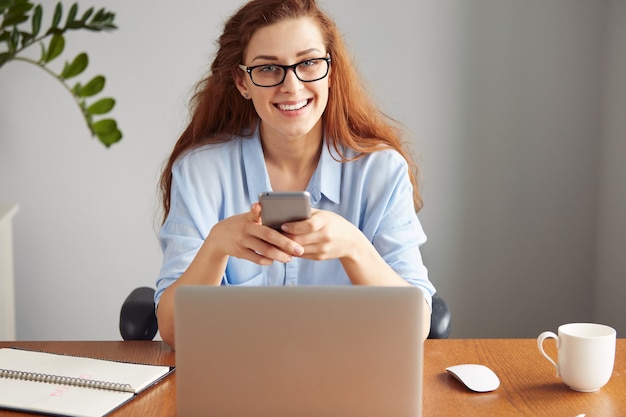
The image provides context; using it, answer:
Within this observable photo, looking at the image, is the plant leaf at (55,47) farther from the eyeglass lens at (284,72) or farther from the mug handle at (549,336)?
the eyeglass lens at (284,72)

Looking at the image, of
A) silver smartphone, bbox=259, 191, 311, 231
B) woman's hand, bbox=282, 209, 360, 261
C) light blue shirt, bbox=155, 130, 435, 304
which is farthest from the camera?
light blue shirt, bbox=155, 130, 435, 304

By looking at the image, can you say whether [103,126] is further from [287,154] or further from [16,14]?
[287,154]

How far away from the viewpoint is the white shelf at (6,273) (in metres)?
2.71

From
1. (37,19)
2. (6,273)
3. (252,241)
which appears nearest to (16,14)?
(37,19)

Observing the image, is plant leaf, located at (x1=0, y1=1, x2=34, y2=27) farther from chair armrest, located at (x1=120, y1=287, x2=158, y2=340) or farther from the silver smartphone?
chair armrest, located at (x1=120, y1=287, x2=158, y2=340)

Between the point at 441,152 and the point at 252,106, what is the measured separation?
1.11 m

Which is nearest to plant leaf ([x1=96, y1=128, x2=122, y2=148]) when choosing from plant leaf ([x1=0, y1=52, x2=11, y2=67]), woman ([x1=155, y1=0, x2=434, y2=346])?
plant leaf ([x1=0, y1=52, x2=11, y2=67])

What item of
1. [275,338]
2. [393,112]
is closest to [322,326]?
[275,338]

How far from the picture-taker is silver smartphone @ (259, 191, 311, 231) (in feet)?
4.36

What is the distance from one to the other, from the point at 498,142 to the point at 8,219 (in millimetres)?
1705

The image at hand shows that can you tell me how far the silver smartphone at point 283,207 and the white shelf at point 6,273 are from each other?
1.55 metres

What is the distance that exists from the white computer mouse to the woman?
1.18ft

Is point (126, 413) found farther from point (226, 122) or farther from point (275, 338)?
point (226, 122)

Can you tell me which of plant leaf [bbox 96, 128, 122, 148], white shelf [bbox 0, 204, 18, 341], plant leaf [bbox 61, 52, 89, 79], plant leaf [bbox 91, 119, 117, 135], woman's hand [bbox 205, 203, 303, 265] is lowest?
white shelf [bbox 0, 204, 18, 341]
